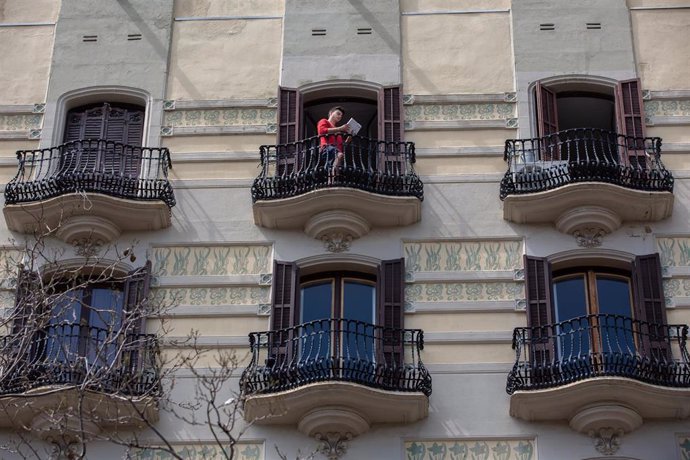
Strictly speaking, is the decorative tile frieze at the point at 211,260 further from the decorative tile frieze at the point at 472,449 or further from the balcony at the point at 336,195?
the decorative tile frieze at the point at 472,449

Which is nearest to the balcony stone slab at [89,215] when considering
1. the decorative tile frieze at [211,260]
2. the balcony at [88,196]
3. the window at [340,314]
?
the balcony at [88,196]

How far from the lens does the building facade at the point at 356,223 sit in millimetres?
20609

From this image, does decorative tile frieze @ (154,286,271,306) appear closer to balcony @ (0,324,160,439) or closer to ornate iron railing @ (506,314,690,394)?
balcony @ (0,324,160,439)

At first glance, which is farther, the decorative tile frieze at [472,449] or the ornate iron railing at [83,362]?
the decorative tile frieze at [472,449]

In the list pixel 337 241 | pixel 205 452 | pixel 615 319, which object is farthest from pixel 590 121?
pixel 205 452

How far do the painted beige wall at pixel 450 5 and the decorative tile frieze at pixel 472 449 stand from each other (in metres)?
7.94

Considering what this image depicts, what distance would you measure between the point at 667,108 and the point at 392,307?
5664mm

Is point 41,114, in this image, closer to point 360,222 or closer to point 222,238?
point 222,238

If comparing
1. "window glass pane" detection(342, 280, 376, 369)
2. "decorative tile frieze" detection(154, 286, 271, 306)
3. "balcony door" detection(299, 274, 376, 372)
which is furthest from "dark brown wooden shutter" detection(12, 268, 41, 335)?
"window glass pane" detection(342, 280, 376, 369)

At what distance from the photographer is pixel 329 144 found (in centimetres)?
2319

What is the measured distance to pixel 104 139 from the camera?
24.0m

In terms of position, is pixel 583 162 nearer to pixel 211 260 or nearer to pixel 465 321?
pixel 465 321

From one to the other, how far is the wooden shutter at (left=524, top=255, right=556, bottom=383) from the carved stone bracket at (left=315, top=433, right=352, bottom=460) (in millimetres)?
2660

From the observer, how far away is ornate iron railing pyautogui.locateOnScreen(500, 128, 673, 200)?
22.6 m
